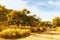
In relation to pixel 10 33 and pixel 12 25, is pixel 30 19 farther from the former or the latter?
pixel 10 33

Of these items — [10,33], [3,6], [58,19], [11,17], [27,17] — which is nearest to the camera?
[10,33]

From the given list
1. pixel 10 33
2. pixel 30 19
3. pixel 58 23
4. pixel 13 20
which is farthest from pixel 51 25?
pixel 10 33

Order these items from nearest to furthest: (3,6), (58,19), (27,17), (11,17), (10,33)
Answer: (10,33) → (11,17) → (27,17) → (3,6) → (58,19)

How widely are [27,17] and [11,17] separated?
3.35 metres

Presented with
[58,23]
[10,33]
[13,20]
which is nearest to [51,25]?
[58,23]

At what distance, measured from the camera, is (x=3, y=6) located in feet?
113

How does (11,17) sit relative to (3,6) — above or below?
below

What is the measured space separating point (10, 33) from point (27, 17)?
46.4 feet

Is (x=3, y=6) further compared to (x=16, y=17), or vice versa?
(x=3, y=6)

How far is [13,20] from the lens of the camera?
29.9 meters

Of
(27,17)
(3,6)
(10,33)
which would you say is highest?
(3,6)

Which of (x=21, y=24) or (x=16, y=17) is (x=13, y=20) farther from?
(x=21, y=24)

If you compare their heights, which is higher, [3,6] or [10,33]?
[3,6]

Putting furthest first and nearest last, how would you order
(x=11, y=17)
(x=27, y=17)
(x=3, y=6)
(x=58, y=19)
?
(x=58, y=19), (x=3, y=6), (x=27, y=17), (x=11, y=17)
